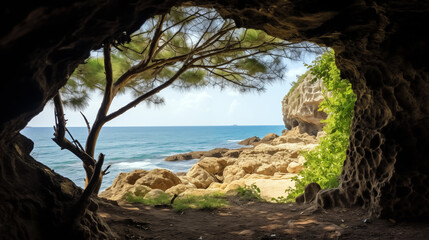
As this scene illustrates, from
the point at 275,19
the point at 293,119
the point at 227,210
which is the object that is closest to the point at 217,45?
the point at 275,19

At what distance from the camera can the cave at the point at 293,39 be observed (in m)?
1.42

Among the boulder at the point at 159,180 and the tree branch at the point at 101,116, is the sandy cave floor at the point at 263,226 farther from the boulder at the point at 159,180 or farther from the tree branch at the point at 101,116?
the boulder at the point at 159,180

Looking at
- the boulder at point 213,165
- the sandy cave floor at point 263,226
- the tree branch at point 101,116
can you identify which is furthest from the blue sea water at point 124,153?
the boulder at point 213,165

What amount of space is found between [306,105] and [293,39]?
21435mm

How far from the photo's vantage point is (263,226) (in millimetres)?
3244

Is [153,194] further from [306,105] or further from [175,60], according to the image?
[306,105]

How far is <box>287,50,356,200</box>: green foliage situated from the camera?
15.3ft

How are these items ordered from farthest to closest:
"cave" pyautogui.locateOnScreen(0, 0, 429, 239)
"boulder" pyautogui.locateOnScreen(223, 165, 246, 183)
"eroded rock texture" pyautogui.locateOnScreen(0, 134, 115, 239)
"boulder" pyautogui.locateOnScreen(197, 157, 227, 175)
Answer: "boulder" pyautogui.locateOnScreen(197, 157, 227, 175) → "boulder" pyautogui.locateOnScreen(223, 165, 246, 183) → "eroded rock texture" pyautogui.locateOnScreen(0, 134, 115, 239) → "cave" pyautogui.locateOnScreen(0, 0, 429, 239)

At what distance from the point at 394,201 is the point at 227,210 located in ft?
8.81

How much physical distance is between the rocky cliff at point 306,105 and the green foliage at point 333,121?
16.5 metres

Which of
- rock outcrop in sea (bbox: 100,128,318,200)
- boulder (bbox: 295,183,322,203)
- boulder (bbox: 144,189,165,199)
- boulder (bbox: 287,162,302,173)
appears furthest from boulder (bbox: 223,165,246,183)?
boulder (bbox: 295,183,322,203)

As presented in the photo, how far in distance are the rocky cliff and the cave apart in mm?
18409

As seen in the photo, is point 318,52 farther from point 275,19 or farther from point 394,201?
point 394,201

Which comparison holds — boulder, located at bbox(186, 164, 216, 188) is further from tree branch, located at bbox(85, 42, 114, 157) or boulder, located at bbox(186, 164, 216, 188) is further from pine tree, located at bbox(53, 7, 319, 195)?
tree branch, located at bbox(85, 42, 114, 157)
